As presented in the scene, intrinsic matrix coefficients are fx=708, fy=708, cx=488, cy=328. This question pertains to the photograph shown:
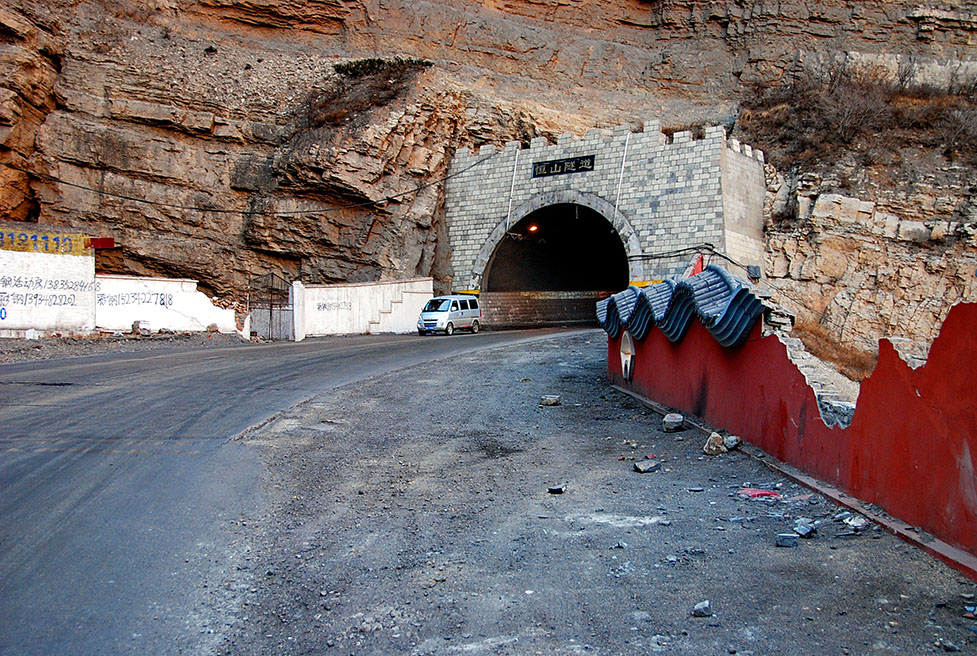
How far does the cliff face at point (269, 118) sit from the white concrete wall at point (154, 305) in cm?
719

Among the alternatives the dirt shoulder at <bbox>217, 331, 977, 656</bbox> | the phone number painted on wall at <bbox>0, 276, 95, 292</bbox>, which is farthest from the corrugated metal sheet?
the phone number painted on wall at <bbox>0, 276, 95, 292</bbox>

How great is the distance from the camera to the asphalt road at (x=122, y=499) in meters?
3.89

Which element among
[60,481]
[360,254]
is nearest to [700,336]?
[60,481]

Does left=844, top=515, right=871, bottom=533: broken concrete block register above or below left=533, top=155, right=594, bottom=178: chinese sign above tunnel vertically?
below

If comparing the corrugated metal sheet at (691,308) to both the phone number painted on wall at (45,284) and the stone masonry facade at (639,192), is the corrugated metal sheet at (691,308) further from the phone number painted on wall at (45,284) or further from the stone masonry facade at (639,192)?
the phone number painted on wall at (45,284)

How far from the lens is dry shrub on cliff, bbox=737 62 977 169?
27094mm

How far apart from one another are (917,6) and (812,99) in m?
13.7

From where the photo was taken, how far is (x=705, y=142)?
25094 mm

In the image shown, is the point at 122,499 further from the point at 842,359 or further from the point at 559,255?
the point at 559,255

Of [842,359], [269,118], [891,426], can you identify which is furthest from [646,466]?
[269,118]

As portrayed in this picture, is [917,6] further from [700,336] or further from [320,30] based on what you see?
[700,336]

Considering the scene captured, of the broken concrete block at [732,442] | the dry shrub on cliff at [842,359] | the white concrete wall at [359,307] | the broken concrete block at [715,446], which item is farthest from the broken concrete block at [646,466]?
the white concrete wall at [359,307]

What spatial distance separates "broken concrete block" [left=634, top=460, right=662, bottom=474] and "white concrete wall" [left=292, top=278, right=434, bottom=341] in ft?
60.6

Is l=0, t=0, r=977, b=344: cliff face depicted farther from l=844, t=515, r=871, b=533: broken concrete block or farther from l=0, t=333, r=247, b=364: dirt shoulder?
l=844, t=515, r=871, b=533: broken concrete block
